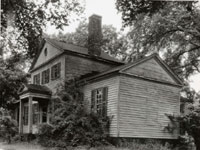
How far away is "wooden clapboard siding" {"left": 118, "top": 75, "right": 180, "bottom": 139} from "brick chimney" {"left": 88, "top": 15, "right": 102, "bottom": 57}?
717 centimetres

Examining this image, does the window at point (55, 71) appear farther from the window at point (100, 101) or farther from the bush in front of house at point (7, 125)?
the window at point (100, 101)

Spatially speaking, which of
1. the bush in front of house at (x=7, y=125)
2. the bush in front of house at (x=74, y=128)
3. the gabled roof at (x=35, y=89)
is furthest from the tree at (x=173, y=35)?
the bush in front of house at (x=7, y=125)

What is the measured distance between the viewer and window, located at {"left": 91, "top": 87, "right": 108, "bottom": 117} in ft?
58.7

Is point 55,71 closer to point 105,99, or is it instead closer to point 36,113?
point 36,113

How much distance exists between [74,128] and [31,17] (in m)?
6.85

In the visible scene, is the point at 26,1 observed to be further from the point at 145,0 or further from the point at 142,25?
the point at 142,25

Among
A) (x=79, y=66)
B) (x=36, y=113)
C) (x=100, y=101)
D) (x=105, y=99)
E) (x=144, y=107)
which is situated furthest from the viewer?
(x=36, y=113)

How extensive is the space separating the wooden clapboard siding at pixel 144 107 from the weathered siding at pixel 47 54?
26.1ft

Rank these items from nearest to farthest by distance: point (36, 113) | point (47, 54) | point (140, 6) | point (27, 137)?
point (140, 6) < point (27, 137) < point (36, 113) < point (47, 54)

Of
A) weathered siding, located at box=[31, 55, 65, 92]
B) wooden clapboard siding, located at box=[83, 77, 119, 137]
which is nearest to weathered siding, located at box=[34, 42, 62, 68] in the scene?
weathered siding, located at box=[31, 55, 65, 92]

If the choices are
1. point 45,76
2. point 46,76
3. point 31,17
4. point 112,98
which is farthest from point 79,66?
point 31,17

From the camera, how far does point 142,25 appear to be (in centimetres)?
2550

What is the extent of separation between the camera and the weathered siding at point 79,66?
2234 cm

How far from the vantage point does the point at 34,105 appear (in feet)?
84.9
